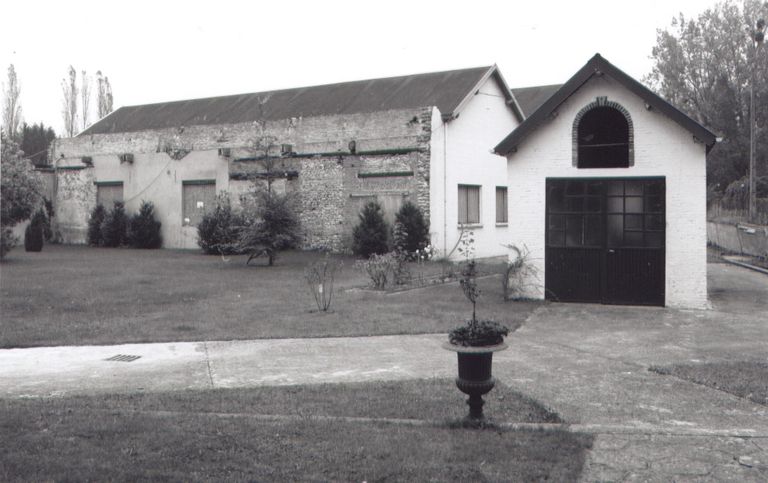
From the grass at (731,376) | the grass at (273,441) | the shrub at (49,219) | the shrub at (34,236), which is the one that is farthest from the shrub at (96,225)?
the grass at (731,376)

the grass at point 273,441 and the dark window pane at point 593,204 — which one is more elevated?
the dark window pane at point 593,204

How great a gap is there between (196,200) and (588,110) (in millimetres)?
18988

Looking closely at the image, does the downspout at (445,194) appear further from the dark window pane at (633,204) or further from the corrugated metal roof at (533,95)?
the dark window pane at (633,204)

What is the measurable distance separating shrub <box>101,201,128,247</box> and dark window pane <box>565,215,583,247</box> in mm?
21305

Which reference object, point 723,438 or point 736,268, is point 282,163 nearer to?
point 736,268

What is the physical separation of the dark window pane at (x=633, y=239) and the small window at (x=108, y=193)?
23520 mm

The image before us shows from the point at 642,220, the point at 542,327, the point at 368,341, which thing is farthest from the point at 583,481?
the point at 642,220

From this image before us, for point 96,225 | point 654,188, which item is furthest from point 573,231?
point 96,225

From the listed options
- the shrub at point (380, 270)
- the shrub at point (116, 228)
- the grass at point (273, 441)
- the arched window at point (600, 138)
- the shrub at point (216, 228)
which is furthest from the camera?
the shrub at point (116, 228)

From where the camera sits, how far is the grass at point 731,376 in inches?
281

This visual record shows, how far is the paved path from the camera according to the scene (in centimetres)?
539

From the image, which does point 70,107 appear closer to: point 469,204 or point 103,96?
point 103,96

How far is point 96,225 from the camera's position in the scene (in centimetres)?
3038

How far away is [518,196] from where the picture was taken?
14.2 metres
